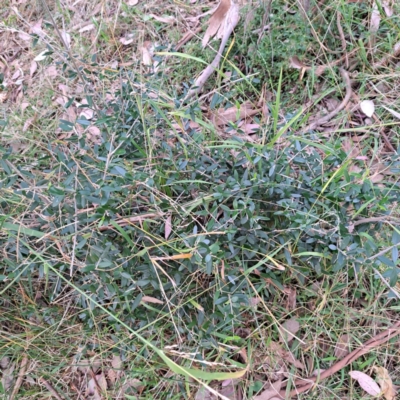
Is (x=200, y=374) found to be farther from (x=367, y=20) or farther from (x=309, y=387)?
(x=367, y=20)

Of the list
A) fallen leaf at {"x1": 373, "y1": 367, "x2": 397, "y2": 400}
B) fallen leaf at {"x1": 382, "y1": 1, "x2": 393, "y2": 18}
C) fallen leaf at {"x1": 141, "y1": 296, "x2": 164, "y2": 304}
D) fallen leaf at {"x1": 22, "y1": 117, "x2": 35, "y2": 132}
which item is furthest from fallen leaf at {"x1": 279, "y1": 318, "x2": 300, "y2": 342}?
fallen leaf at {"x1": 22, "y1": 117, "x2": 35, "y2": 132}

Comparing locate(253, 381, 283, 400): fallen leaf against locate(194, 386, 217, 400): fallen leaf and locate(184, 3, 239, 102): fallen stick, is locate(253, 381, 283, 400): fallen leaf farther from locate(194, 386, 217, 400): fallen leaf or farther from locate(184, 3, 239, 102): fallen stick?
locate(184, 3, 239, 102): fallen stick

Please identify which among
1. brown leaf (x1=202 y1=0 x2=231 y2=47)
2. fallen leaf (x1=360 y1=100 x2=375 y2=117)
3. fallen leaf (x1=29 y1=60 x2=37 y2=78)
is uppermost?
brown leaf (x1=202 y1=0 x2=231 y2=47)

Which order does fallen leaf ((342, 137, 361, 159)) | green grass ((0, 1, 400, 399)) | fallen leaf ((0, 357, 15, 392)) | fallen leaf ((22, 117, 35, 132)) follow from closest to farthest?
1. green grass ((0, 1, 400, 399))
2. fallen leaf ((0, 357, 15, 392))
3. fallen leaf ((342, 137, 361, 159))
4. fallen leaf ((22, 117, 35, 132))

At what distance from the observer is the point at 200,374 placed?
87 centimetres

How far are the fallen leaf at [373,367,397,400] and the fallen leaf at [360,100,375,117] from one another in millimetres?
966

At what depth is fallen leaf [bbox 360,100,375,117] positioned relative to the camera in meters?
1.67

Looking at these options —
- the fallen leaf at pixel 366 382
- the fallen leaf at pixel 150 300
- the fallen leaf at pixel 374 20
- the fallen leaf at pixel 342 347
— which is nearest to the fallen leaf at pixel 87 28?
the fallen leaf at pixel 374 20

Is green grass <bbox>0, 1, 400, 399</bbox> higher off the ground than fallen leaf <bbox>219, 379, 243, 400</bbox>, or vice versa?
green grass <bbox>0, 1, 400, 399</bbox>

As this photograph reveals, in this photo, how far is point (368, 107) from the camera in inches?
66.1

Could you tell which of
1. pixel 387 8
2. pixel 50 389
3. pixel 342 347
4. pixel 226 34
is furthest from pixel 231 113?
pixel 50 389

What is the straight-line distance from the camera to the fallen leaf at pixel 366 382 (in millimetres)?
1297

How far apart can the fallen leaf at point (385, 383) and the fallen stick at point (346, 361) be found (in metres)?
0.07

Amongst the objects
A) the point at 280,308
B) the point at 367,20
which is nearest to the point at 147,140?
the point at 280,308
